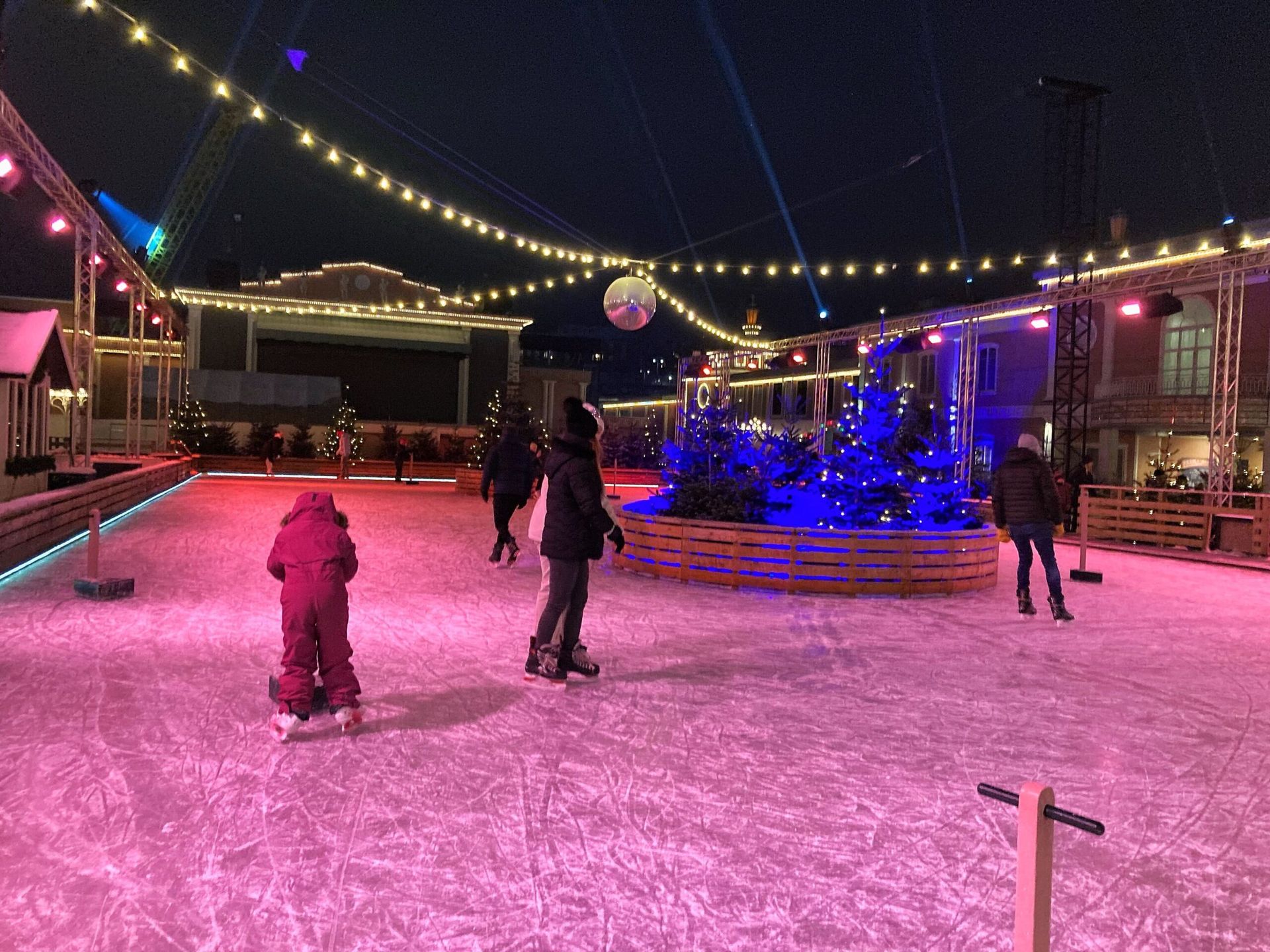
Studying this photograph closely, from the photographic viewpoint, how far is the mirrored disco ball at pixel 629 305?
43.3 ft

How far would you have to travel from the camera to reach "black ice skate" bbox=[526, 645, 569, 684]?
5547 millimetres

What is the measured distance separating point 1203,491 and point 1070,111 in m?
15.5

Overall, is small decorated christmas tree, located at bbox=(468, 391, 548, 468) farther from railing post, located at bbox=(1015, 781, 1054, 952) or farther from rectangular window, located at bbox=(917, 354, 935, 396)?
railing post, located at bbox=(1015, 781, 1054, 952)

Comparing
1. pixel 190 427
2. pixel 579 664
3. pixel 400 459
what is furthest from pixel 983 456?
pixel 579 664

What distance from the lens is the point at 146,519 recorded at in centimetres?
1477

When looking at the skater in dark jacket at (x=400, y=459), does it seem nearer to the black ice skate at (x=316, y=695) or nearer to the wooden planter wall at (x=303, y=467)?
the wooden planter wall at (x=303, y=467)

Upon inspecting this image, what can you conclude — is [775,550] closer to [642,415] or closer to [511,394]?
[511,394]

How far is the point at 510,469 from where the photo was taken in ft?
34.3

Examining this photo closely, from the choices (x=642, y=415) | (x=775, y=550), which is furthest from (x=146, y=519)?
(x=642, y=415)

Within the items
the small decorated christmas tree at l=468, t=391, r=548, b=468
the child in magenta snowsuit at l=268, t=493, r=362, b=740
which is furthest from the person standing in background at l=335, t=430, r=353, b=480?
the child in magenta snowsuit at l=268, t=493, r=362, b=740

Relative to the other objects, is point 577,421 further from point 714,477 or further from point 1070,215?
point 1070,215

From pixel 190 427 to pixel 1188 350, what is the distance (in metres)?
28.8

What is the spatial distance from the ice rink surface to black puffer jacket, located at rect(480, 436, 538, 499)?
105 inches

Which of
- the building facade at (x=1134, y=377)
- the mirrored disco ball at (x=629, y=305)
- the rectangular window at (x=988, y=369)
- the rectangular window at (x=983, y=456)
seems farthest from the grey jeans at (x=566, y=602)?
the rectangular window at (x=988, y=369)
